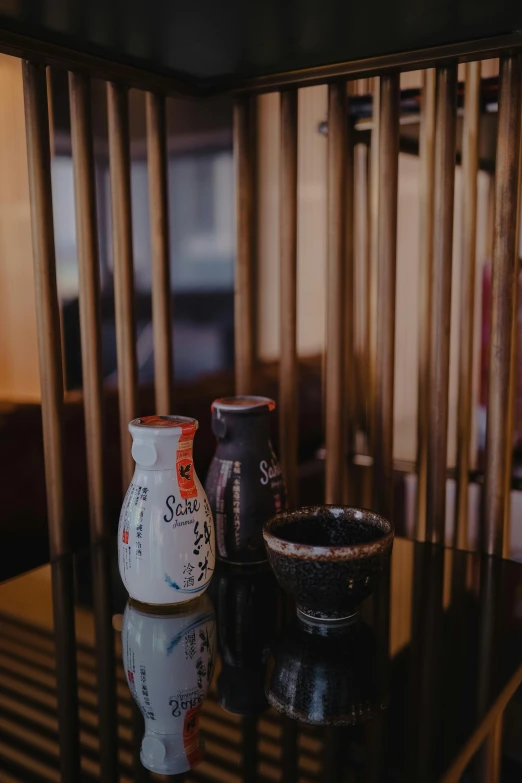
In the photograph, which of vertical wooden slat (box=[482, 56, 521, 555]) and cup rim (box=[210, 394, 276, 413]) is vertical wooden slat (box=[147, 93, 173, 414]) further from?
vertical wooden slat (box=[482, 56, 521, 555])

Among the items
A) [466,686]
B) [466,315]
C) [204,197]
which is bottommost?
[466,686]

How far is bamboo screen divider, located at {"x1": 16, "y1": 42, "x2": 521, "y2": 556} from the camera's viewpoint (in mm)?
642

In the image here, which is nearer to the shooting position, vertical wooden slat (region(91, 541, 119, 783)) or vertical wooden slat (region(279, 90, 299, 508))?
vertical wooden slat (region(91, 541, 119, 783))

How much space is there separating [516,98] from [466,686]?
46 centimetres

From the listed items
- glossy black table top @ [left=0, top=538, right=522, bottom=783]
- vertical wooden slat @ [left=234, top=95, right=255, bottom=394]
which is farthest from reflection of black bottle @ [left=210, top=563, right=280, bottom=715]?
vertical wooden slat @ [left=234, top=95, right=255, bottom=394]

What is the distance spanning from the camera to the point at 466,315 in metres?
0.87

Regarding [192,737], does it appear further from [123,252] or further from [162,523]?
[123,252]

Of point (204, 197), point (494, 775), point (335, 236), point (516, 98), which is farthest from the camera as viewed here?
point (204, 197)

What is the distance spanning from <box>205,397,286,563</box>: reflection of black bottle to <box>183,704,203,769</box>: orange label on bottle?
0.74ft

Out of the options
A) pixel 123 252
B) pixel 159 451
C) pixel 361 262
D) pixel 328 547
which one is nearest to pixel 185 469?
pixel 159 451

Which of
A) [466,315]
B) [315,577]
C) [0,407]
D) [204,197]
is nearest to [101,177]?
[204,197]

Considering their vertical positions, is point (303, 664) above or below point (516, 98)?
below

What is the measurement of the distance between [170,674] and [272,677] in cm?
6

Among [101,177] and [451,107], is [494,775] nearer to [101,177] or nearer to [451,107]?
[451,107]
